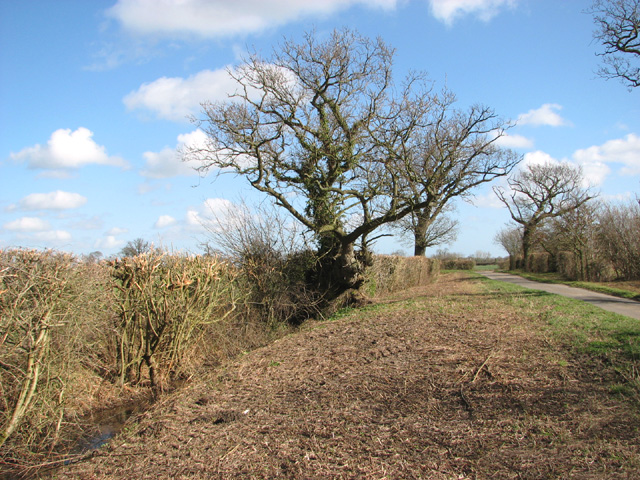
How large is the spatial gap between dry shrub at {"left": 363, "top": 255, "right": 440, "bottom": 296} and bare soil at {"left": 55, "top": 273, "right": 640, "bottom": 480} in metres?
8.24

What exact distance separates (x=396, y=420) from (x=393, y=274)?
14393mm

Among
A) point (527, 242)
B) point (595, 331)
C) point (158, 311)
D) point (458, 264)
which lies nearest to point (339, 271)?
point (595, 331)

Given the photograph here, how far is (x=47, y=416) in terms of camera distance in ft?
17.3

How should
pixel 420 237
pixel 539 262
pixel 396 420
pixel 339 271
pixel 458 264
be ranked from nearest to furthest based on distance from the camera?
pixel 396 420, pixel 339 271, pixel 420 237, pixel 539 262, pixel 458 264

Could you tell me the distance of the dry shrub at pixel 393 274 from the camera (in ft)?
55.7

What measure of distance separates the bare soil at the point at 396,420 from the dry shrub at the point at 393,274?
27.0 ft

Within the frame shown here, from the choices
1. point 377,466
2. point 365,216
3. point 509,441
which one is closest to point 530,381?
point 509,441

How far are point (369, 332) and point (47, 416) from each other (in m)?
6.48

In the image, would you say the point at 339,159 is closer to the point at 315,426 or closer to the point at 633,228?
the point at 315,426

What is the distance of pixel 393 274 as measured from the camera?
19.5 metres

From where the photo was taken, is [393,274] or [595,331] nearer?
[595,331]

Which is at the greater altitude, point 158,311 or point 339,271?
point 339,271

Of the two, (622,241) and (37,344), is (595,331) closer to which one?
(37,344)

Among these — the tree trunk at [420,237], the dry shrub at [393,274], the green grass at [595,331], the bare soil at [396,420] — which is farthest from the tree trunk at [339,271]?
the tree trunk at [420,237]
